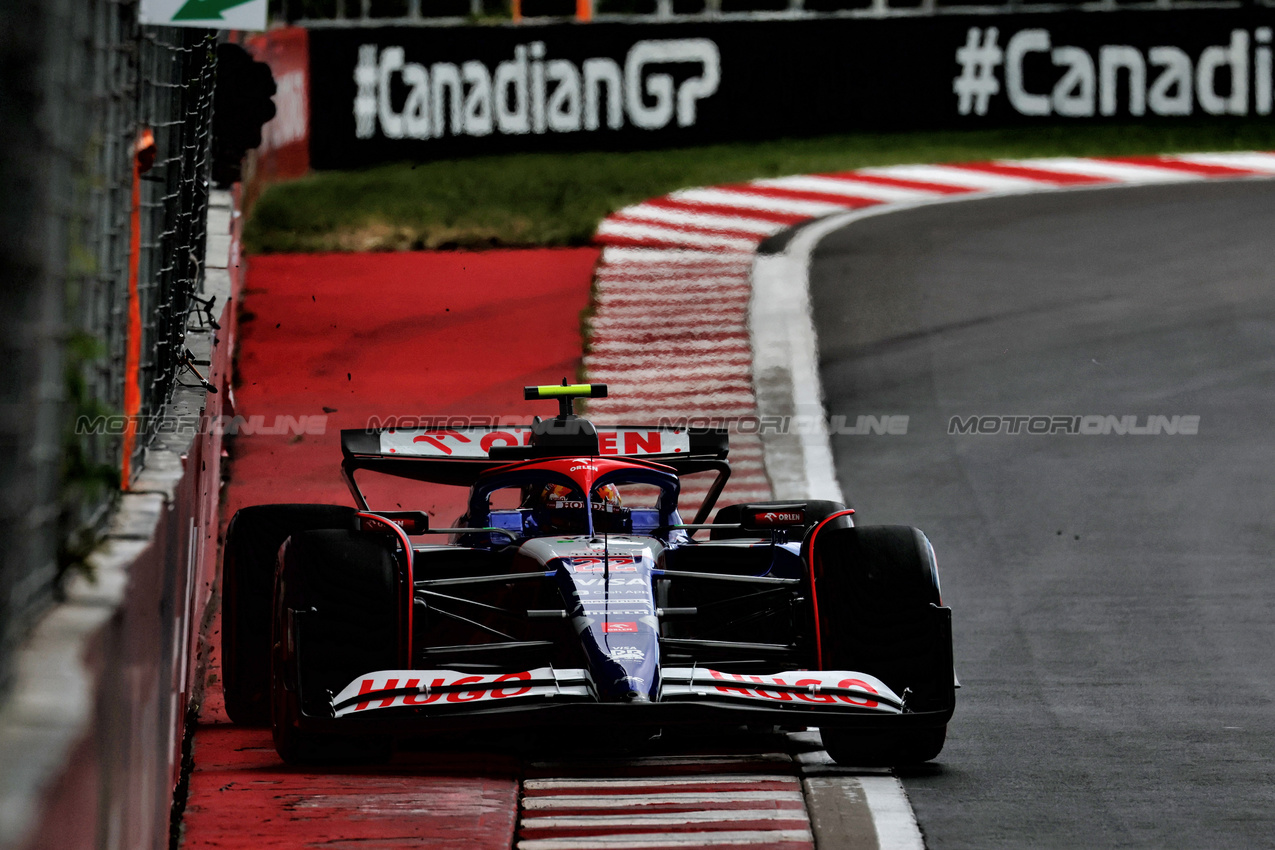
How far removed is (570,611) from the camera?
625 centimetres

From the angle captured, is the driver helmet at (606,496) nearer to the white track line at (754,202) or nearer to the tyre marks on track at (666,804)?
the tyre marks on track at (666,804)

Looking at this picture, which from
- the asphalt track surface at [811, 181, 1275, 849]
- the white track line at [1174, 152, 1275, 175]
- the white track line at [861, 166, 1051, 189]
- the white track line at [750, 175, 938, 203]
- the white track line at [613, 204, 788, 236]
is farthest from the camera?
the white track line at [1174, 152, 1275, 175]

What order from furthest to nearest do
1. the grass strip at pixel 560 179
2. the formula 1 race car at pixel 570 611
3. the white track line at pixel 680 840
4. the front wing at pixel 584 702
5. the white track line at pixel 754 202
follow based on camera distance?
1. the white track line at pixel 754 202
2. the grass strip at pixel 560 179
3. the formula 1 race car at pixel 570 611
4. the front wing at pixel 584 702
5. the white track line at pixel 680 840

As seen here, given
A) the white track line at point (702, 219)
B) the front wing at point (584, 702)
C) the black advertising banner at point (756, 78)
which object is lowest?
the front wing at point (584, 702)

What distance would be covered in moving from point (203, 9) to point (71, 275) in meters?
2.55

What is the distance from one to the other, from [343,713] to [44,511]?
291cm

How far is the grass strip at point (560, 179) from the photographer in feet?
51.5

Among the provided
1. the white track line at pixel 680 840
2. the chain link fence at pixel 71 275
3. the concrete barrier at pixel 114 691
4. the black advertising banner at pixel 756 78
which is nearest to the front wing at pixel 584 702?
the white track line at pixel 680 840

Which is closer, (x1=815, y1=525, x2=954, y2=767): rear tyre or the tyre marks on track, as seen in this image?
the tyre marks on track

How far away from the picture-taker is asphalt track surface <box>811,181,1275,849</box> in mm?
5973

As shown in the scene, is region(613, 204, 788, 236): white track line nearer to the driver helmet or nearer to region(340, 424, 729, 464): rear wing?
region(340, 424, 729, 464): rear wing

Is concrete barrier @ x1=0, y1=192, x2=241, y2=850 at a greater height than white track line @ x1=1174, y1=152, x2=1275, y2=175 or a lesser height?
lesser

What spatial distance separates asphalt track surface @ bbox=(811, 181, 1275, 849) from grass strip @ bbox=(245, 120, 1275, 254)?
1750 millimetres

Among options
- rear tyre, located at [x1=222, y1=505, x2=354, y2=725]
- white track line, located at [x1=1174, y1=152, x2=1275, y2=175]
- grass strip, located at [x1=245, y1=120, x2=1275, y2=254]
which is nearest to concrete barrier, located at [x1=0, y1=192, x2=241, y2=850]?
rear tyre, located at [x1=222, y1=505, x2=354, y2=725]
